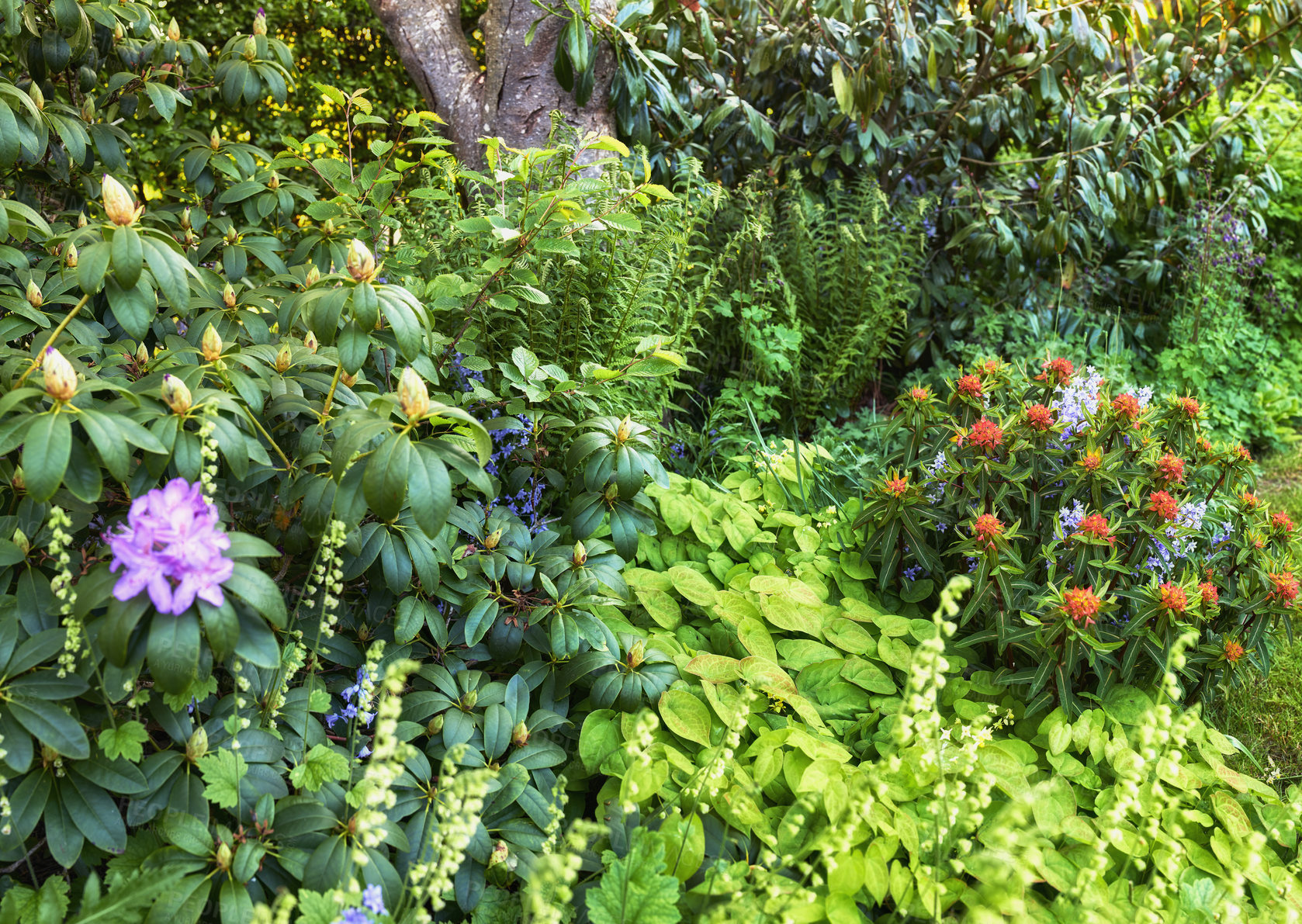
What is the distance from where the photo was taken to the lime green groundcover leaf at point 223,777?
4.25 ft

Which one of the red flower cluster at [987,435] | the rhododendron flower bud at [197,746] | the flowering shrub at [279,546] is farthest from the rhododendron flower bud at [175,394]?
the red flower cluster at [987,435]

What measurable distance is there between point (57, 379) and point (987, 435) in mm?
2002

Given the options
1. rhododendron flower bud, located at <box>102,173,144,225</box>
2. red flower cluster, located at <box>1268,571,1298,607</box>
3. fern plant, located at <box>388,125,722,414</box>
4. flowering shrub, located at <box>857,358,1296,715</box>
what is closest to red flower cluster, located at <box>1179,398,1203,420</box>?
flowering shrub, located at <box>857,358,1296,715</box>

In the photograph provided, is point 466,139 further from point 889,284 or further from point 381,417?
point 381,417

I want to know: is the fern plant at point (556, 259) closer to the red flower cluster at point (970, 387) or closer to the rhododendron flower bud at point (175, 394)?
the rhododendron flower bud at point (175, 394)

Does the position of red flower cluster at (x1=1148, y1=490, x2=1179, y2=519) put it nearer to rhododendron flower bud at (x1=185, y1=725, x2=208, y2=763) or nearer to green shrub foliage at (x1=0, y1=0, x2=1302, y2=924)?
green shrub foliage at (x1=0, y1=0, x2=1302, y2=924)

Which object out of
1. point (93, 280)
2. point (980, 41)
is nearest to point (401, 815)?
point (93, 280)

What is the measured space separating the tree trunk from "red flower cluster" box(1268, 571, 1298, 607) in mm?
2605

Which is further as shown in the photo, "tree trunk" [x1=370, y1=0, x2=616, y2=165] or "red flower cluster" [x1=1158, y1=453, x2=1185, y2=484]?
"tree trunk" [x1=370, y1=0, x2=616, y2=165]

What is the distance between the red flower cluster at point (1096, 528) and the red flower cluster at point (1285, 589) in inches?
16.3

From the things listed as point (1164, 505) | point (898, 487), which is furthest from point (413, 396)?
point (1164, 505)

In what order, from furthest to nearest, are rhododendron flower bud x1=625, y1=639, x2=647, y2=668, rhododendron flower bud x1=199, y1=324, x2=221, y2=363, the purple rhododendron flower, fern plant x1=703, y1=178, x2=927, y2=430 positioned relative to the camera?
fern plant x1=703, y1=178, x2=927, y2=430
rhododendron flower bud x1=625, y1=639, x2=647, y2=668
rhododendron flower bud x1=199, y1=324, x2=221, y2=363
the purple rhododendron flower

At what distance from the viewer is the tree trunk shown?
3236 millimetres

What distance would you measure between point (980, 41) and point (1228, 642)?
3.51m
